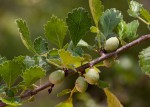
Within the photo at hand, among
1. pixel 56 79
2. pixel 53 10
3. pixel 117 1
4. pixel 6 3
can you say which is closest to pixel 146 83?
pixel 117 1

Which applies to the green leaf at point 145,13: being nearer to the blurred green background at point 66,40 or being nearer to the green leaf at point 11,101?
the green leaf at point 11,101

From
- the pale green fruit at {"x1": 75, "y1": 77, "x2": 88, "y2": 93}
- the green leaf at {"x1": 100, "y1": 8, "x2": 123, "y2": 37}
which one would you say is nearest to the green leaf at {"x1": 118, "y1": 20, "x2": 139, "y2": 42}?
the green leaf at {"x1": 100, "y1": 8, "x2": 123, "y2": 37}

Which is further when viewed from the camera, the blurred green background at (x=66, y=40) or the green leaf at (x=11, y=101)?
the blurred green background at (x=66, y=40)

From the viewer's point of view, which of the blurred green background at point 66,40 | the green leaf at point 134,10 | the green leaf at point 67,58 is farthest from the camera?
the blurred green background at point 66,40

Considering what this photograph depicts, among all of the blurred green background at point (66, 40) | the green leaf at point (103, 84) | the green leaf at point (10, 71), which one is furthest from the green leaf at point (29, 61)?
the blurred green background at point (66, 40)

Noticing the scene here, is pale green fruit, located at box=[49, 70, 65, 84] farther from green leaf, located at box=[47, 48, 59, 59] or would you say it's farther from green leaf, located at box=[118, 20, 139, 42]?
green leaf, located at box=[118, 20, 139, 42]

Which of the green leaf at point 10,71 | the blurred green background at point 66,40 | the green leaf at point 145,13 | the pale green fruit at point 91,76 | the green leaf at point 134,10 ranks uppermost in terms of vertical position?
the blurred green background at point 66,40

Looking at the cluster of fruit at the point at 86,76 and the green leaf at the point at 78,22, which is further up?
the green leaf at the point at 78,22
